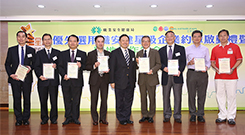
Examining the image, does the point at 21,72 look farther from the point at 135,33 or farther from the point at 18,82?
the point at 135,33

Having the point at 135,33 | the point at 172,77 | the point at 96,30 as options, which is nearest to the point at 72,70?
the point at 96,30

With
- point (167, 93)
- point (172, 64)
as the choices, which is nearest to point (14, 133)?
point (167, 93)

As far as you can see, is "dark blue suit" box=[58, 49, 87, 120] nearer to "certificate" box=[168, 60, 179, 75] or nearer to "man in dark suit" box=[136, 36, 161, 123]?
"man in dark suit" box=[136, 36, 161, 123]

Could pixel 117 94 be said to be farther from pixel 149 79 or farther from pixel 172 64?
pixel 172 64

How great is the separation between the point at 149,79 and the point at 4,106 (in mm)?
4620

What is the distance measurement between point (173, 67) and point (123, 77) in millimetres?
1030

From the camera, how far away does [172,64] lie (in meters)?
3.66

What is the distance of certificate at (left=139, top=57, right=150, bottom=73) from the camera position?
360 cm

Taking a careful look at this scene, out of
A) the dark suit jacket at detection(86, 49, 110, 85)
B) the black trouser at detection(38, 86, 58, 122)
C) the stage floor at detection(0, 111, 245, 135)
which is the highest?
the dark suit jacket at detection(86, 49, 110, 85)

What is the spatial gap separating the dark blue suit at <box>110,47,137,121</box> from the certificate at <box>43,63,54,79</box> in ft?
3.95

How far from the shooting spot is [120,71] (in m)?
3.57

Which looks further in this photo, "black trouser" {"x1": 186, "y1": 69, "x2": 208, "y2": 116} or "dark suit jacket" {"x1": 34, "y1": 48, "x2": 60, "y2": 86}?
"black trouser" {"x1": 186, "y1": 69, "x2": 208, "y2": 116}

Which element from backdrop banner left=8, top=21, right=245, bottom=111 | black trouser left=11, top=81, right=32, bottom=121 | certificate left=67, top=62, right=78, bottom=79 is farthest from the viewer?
backdrop banner left=8, top=21, right=245, bottom=111

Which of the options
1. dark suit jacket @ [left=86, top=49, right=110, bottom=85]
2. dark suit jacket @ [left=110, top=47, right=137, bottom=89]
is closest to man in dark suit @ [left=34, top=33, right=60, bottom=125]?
dark suit jacket @ [left=86, top=49, right=110, bottom=85]
